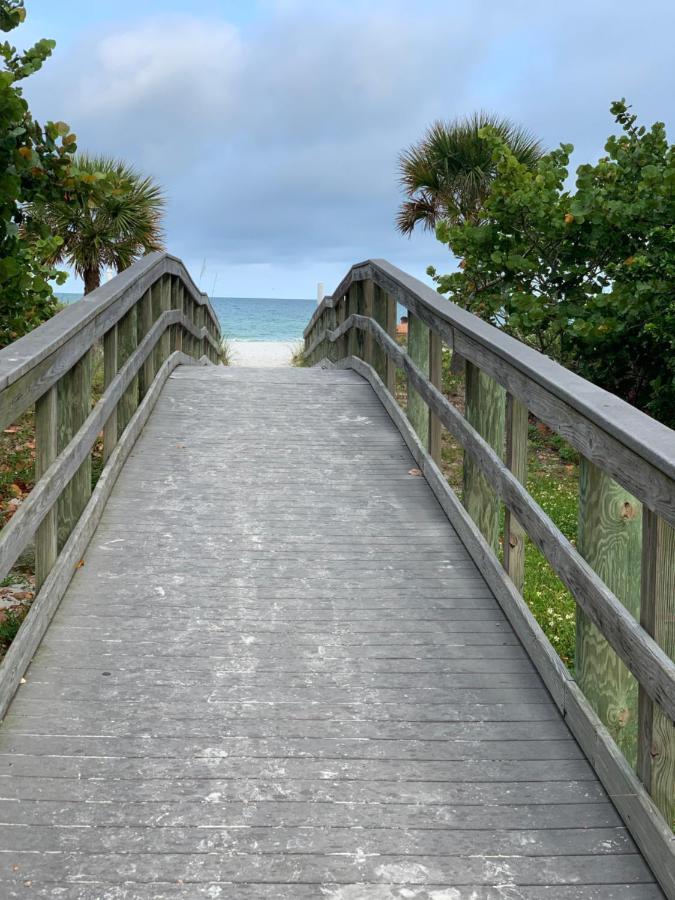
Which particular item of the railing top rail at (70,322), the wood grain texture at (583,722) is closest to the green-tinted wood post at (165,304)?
the railing top rail at (70,322)

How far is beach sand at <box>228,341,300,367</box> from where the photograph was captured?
20994mm

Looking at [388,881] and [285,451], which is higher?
[285,451]

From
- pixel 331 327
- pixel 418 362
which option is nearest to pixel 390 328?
pixel 418 362

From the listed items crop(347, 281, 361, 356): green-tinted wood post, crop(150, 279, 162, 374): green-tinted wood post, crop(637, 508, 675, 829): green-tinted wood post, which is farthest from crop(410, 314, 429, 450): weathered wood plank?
crop(637, 508, 675, 829): green-tinted wood post

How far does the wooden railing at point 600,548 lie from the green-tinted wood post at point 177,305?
202 inches

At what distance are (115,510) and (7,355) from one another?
6.10ft

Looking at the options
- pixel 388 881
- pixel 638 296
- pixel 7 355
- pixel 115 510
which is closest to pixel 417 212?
pixel 638 296

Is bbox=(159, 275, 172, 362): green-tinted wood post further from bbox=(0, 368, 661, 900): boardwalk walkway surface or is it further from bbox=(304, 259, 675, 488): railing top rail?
bbox=(0, 368, 661, 900): boardwalk walkway surface

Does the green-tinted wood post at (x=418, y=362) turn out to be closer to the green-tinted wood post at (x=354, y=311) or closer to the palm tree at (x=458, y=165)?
the green-tinted wood post at (x=354, y=311)

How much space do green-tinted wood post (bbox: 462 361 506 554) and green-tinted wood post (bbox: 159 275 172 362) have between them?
4.19 m

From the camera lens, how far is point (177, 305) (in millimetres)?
10422

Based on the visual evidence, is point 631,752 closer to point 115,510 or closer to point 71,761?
point 71,761

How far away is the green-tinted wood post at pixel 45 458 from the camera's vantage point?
441 cm

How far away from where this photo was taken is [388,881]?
9.27 feet
